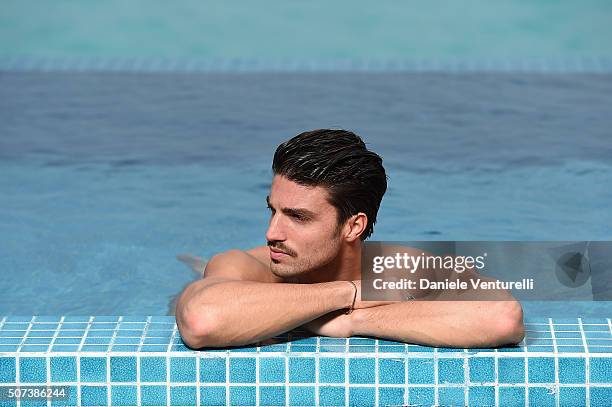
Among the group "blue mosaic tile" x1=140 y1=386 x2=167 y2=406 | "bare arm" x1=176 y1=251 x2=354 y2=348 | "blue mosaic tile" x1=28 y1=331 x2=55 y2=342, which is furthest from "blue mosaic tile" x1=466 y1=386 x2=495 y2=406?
"blue mosaic tile" x1=28 y1=331 x2=55 y2=342

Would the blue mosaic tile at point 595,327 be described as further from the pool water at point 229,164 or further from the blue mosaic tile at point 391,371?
the pool water at point 229,164

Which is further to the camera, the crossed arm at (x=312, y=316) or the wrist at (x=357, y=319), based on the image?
the wrist at (x=357, y=319)

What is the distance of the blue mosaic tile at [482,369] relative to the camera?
3.47 metres

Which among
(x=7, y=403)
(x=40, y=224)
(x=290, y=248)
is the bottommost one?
(x=7, y=403)

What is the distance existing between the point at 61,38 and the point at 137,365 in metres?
7.30

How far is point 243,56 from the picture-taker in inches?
384

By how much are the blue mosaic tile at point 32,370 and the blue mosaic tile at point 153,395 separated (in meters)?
0.30

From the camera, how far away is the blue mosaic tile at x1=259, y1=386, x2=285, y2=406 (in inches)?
138

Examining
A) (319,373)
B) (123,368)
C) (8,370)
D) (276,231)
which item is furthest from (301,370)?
(8,370)

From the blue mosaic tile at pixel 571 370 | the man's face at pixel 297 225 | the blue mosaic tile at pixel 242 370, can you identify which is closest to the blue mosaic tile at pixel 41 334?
the blue mosaic tile at pixel 242 370

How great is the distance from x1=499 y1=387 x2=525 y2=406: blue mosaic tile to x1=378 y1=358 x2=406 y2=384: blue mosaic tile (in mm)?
295

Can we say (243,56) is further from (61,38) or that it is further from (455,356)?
(455,356)

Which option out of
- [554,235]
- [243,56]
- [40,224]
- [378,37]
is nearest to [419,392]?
[554,235]

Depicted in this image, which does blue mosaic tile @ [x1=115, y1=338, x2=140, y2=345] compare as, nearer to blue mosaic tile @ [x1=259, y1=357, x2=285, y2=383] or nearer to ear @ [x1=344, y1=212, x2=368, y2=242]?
blue mosaic tile @ [x1=259, y1=357, x2=285, y2=383]
